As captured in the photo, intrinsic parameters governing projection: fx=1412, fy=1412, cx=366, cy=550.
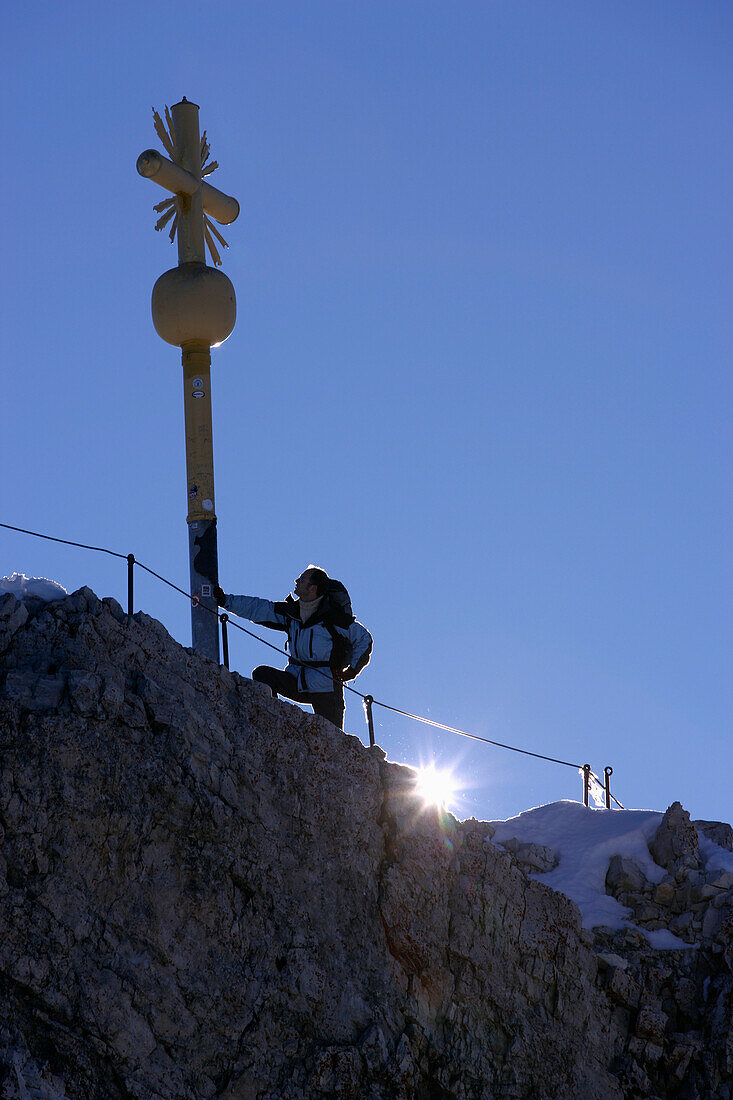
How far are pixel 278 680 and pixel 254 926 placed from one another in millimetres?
2549

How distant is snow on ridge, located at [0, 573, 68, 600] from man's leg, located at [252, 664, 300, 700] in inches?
81.9

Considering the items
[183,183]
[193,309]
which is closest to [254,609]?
[193,309]

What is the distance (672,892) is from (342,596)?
4.44 meters

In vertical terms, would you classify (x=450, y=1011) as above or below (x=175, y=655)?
below

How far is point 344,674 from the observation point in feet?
40.2

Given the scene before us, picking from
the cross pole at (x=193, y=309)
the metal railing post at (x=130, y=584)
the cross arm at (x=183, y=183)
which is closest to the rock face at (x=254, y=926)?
the metal railing post at (x=130, y=584)

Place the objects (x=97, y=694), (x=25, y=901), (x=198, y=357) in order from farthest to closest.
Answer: (x=198, y=357) → (x=97, y=694) → (x=25, y=901)

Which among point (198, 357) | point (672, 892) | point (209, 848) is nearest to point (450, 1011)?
point (209, 848)

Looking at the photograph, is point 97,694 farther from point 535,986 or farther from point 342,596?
point 535,986

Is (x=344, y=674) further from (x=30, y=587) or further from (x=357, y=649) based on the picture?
(x=30, y=587)

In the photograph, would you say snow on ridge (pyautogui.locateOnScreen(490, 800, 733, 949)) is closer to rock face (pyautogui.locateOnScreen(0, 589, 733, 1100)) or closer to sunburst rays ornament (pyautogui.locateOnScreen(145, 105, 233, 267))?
rock face (pyautogui.locateOnScreen(0, 589, 733, 1100))

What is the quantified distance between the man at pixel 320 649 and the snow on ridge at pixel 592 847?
307cm

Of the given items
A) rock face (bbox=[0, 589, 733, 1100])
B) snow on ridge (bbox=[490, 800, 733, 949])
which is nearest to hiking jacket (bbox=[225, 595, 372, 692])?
rock face (bbox=[0, 589, 733, 1100])

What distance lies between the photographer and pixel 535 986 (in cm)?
1174
